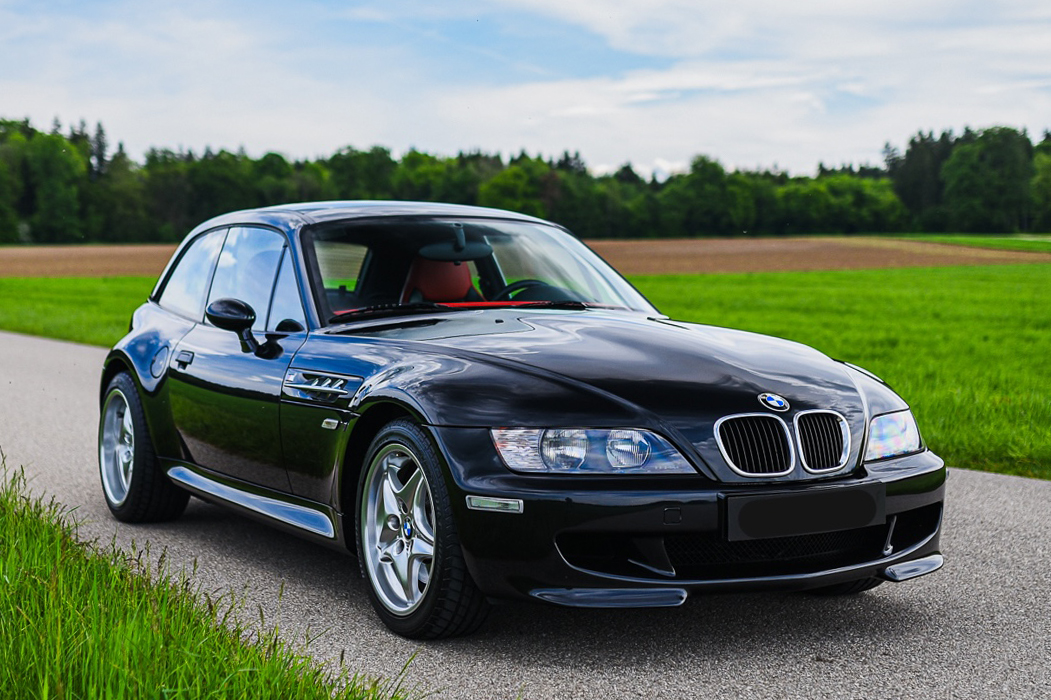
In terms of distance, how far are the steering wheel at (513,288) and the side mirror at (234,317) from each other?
42.0 inches

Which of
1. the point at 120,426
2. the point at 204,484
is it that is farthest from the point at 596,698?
the point at 120,426

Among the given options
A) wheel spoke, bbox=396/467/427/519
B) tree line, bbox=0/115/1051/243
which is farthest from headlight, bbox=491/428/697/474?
tree line, bbox=0/115/1051/243

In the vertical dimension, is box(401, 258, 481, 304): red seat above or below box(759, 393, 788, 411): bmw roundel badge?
above

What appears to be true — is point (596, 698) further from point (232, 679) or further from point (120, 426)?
point (120, 426)

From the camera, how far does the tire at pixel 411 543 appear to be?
3.96m

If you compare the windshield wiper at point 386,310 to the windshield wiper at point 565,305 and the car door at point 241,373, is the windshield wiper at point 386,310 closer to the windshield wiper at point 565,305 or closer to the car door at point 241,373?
the car door at point 241,373

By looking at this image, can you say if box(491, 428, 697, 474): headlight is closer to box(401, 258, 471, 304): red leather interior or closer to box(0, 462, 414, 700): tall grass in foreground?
box(0, 462, 414, 700): tall grass in foreground

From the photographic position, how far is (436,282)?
5.53 meters

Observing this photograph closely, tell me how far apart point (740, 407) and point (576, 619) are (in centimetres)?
107

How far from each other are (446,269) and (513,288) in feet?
1.07

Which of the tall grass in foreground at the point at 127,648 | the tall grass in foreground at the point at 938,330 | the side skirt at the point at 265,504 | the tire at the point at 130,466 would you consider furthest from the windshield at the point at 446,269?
the tall grass in foreground at the point at 938,330

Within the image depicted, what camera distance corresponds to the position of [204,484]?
A: 18.5 feet

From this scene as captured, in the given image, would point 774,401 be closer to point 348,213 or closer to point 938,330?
point 348,213

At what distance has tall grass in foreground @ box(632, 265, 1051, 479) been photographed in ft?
29.1
